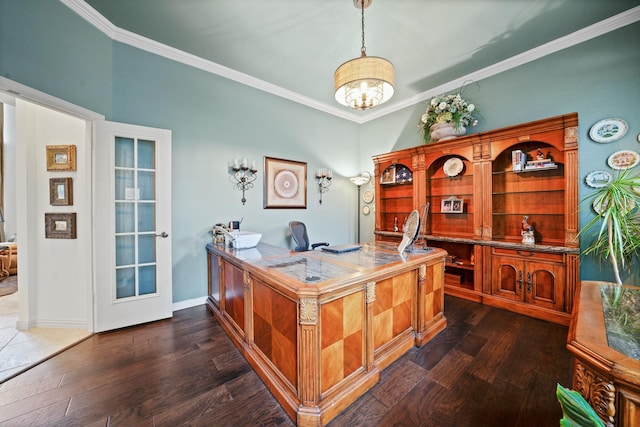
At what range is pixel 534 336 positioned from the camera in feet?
7.56

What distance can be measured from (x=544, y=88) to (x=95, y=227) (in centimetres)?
530

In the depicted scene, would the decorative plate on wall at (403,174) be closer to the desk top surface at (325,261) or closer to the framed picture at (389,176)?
the framed picture at (389,176)

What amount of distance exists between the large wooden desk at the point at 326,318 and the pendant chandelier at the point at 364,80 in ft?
4.61

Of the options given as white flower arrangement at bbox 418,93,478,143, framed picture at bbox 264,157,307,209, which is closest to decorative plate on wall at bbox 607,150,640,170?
white flower arrangement at bbox 418,93,478,143

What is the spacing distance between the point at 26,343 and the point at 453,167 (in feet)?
17.2

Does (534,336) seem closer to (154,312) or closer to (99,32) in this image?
(154,312)

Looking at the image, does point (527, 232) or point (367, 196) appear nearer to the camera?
point (527, 232)

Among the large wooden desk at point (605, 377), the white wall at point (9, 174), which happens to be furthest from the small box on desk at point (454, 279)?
the white wall at point (9, 174)

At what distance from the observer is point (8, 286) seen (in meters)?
3.66

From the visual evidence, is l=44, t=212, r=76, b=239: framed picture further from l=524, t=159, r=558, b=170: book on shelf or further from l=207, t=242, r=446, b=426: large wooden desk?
l=524, t=159, r=558, b=170: book on shelf

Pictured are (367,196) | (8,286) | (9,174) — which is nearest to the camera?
(8,286)

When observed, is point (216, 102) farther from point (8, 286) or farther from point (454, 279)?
point (8, 286)

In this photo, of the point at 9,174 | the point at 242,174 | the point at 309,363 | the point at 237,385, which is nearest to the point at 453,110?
→ the point at 242,174

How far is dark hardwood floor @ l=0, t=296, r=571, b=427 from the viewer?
143cm
